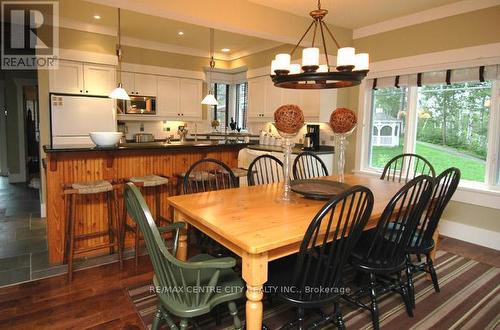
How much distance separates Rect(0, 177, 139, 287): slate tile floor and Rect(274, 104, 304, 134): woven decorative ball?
6.55 feet

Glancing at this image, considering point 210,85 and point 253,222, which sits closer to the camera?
point 253,222

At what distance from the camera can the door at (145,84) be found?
18.4ft

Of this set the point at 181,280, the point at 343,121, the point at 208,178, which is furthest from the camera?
the point at 208,178

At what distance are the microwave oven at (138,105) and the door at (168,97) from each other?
0.15 m

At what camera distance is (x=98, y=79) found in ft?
15.4

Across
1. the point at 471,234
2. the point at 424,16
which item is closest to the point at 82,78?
the point at 424,16

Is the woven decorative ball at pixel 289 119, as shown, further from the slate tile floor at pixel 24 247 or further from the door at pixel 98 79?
the door at pixel 98 79

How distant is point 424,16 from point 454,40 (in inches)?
19.0

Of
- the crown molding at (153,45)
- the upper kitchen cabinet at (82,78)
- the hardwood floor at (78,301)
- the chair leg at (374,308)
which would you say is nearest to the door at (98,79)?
the upper kitchen cabinet at (82,78)

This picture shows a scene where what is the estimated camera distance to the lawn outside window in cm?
344

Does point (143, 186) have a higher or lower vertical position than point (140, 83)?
lower

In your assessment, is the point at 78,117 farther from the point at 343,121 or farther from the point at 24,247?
the point at 343,121

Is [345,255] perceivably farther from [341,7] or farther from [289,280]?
[341,7]

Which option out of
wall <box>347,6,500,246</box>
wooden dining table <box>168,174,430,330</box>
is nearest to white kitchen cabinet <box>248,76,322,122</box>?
wall <box>347,6,500,246</box>
